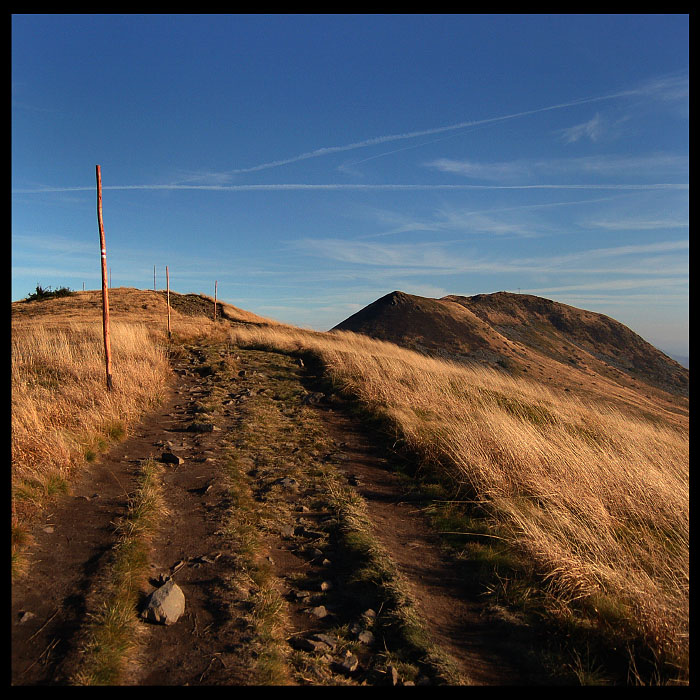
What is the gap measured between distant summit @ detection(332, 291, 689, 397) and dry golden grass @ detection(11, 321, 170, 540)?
129 ft

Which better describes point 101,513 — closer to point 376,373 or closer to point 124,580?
point 124,580

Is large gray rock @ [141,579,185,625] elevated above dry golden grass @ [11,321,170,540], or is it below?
below

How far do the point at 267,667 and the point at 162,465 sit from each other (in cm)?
463

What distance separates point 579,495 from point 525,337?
73794 millimetres

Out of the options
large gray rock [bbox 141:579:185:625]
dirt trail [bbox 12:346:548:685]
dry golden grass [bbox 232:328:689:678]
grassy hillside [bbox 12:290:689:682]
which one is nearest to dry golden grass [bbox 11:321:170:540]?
grassy hillside [bbox 12:290:689:682]

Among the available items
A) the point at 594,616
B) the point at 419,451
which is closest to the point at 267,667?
the point at 594,616

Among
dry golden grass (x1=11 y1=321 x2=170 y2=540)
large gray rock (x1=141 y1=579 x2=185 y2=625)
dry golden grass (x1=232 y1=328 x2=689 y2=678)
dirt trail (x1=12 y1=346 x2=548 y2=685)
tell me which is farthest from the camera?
dry golden grass (x1=11 y1=321 x2=170 y2=540)

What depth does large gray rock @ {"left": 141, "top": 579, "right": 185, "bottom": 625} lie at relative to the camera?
136 inches

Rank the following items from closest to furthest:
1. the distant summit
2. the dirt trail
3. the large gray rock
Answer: the dirt trail, the large gray rock, the distant summit

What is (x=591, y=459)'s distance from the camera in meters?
6.95

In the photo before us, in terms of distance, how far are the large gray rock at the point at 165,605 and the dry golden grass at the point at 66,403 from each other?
199cm

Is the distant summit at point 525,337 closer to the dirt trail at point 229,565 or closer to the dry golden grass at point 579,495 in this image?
the dry golden grass at point 579,495

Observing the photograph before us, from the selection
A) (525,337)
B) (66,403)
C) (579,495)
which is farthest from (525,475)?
(525,337)

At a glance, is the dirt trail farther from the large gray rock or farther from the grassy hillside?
the grassy hillside
